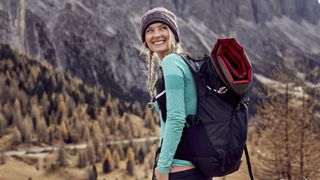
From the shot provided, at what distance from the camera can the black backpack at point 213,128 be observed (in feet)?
8.43

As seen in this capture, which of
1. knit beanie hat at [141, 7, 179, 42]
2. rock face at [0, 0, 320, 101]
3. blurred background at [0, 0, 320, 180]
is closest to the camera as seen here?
knit beanie hat at [141, 7, 179, 42]

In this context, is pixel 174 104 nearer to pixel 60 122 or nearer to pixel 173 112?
pixel 173 112

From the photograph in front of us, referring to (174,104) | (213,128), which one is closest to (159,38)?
(174,104)

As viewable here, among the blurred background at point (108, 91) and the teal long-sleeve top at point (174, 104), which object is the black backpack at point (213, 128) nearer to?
the teal long-sleeve top at point (174, 104)

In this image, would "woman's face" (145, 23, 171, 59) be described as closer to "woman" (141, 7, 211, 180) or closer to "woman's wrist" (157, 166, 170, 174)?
"woman" (141, 7, 211, 180)

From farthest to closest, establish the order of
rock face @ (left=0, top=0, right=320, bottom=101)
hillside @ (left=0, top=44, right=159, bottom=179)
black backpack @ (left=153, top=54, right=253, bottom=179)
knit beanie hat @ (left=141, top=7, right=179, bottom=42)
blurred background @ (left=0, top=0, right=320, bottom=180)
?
rock face @ (left=0, top=0, right=320, bottom=101), hillside @ (left=0, top=44, right=159, bottom=179), blurred background @ (left=0, top=0, right=320, bottom=180), knit beanie hat @ (left=141, top=7, right=179, bottom=42), black backpack @ (left=153, top=54, right=253, bottom=179)

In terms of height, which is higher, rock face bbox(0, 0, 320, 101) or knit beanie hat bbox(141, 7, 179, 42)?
rock face bbox(0, 0, 320, 101)

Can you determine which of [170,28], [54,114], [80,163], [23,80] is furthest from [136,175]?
[170,28]

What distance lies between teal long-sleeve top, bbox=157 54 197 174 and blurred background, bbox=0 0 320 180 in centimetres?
776

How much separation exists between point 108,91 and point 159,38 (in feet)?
152

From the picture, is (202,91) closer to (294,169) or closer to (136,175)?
(294,169)

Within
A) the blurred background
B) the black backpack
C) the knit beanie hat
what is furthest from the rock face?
the black backpack

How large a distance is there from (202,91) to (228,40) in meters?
0.32

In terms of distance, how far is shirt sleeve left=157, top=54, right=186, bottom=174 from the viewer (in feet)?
8.50
